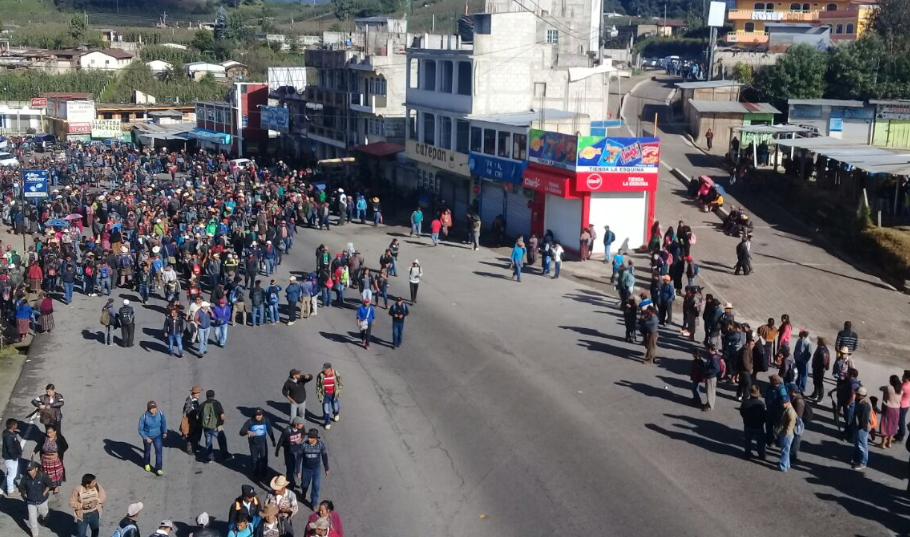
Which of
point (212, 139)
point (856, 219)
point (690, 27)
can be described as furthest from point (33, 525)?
point (690, 27)

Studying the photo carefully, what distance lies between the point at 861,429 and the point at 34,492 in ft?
39.6

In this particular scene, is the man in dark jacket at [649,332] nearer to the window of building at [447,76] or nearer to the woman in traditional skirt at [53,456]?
the woman in traditional skirt at [53,456]

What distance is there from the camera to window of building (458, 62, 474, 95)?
3725 cm

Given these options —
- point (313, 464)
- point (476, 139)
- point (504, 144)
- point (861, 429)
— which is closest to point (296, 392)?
point (313, 464)

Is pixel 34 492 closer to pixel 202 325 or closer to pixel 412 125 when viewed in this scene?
pixel 202 325

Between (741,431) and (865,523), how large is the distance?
11.0ft

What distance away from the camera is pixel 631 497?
44.5 ft

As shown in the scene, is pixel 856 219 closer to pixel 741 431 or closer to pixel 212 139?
pixel 741 431

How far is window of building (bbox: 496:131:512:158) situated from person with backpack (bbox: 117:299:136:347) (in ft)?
54.9

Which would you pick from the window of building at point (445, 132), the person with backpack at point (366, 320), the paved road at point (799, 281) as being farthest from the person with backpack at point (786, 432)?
the window of building at point (445, 132)

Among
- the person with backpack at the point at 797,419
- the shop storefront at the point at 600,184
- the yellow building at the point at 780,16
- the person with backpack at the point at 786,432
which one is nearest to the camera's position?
the person with backpack at the point at 786,432

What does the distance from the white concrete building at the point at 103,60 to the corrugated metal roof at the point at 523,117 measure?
91753mm

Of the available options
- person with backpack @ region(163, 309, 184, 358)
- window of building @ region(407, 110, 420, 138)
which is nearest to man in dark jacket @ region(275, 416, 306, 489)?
person with backpack @ region(163, 309, 184, 358)

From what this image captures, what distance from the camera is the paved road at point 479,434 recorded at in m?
13.2
